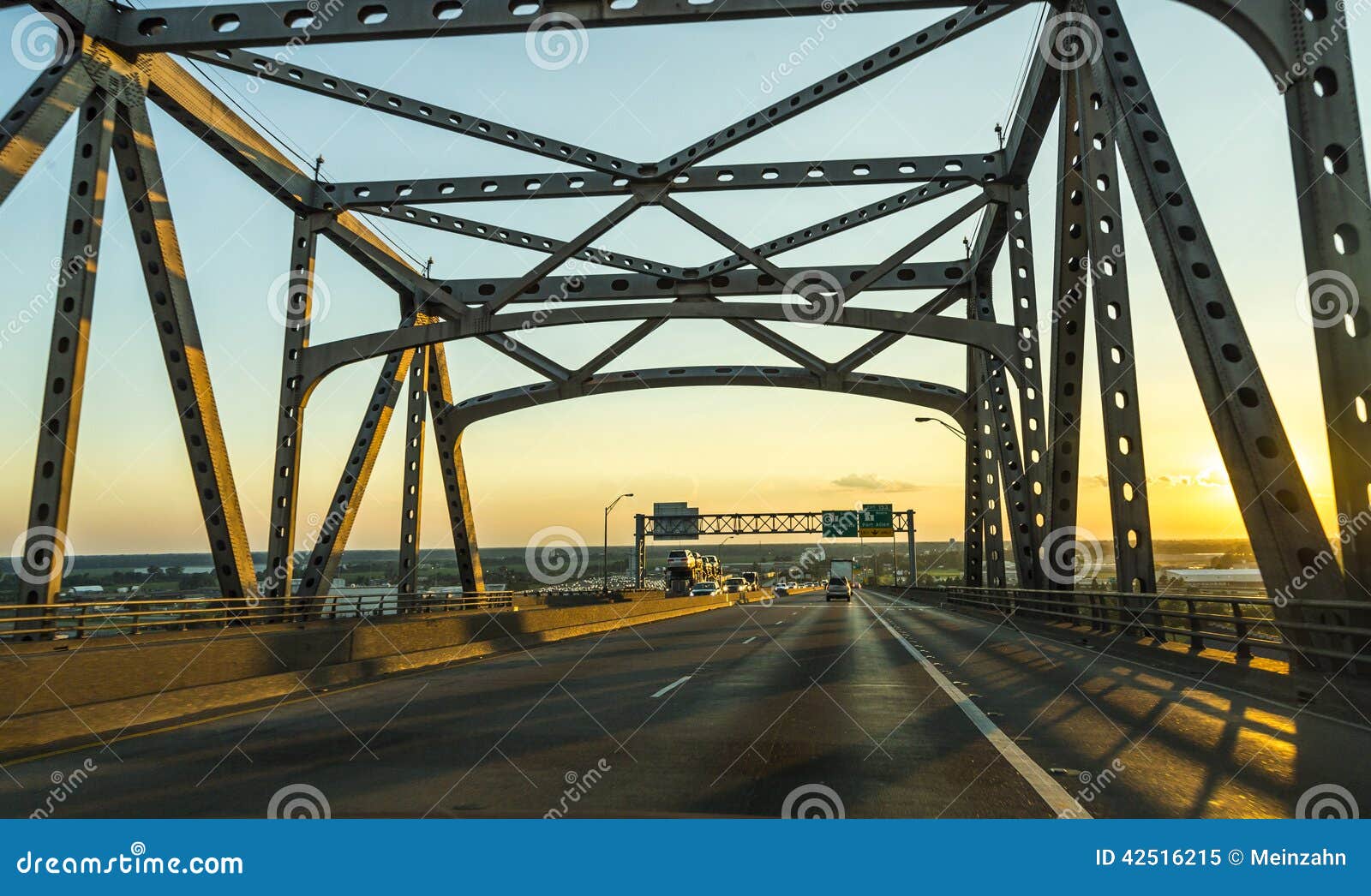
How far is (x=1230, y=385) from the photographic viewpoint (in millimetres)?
11859

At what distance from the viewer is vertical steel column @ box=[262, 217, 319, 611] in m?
25.7

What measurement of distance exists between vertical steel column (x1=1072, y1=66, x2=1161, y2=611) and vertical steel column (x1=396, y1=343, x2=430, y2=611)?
2325cm

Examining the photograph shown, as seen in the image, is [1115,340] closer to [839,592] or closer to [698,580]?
[839,592]

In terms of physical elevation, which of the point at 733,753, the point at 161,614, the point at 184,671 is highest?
the point at 161,614

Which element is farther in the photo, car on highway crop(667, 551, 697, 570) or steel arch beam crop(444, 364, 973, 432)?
car on highway crop(667, 551, 697, 570)

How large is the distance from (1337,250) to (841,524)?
80033 mm

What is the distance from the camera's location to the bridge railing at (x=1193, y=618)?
1038 centimetres

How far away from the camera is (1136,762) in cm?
710

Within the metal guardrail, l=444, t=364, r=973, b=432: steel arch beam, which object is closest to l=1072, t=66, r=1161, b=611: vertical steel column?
the metal guardrail

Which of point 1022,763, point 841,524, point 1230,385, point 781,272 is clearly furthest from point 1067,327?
point 841,524

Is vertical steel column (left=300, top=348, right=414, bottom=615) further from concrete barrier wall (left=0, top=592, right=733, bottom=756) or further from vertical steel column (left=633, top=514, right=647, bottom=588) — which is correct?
vertical steel column (left=633, top=514, right=647, bottom=588)

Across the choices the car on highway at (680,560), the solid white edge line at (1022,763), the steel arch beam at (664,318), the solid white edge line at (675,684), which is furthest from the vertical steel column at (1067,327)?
the car on highway at (680,560)

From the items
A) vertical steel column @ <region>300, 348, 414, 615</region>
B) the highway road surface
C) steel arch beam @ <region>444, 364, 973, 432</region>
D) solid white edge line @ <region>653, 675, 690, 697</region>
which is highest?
steel arch beam @ <region>444, 364, 973, 432</region>

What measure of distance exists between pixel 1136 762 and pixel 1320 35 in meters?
10.2
